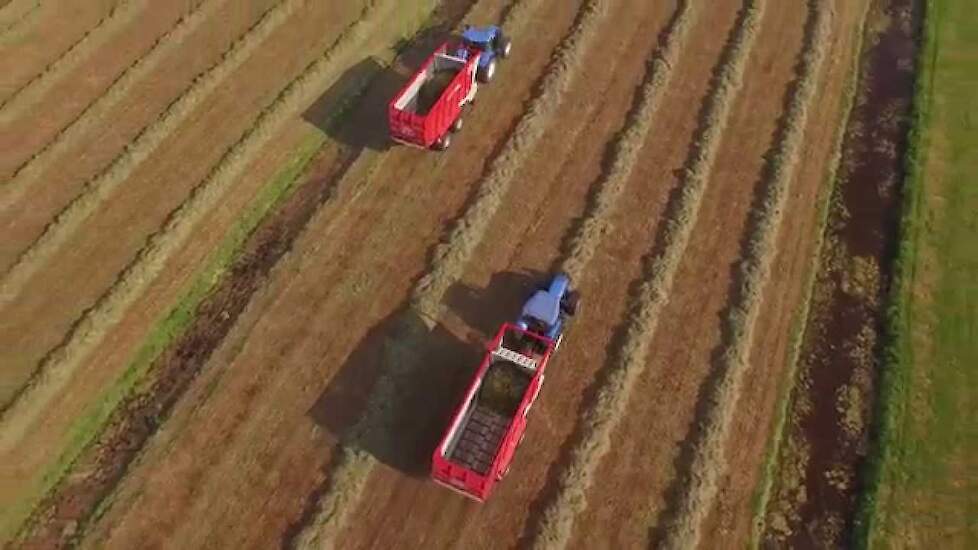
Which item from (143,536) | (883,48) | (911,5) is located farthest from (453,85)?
(911,5)

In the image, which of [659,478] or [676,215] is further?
[676,215]

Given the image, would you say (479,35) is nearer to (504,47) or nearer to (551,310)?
(504,47)

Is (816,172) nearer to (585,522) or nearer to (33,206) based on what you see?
(585,522)

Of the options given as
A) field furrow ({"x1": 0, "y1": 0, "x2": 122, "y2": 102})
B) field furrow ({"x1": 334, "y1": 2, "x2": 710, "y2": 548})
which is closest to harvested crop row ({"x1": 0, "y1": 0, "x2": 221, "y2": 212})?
field furrow ({"x1": 0, "y1": 0, "x2": 122, "y2": 102})

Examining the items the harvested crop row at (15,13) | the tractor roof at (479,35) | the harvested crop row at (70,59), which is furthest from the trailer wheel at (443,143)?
the harvested crop row at (15,13)

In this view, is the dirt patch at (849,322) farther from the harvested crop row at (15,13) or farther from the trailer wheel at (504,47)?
the harvested crop row at (15,13)

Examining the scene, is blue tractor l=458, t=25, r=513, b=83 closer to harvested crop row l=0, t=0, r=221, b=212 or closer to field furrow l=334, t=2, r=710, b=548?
field furrow l=334, t=2, r=710, b=548

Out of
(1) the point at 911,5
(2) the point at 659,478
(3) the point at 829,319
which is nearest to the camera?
(2) the point at 659,478
